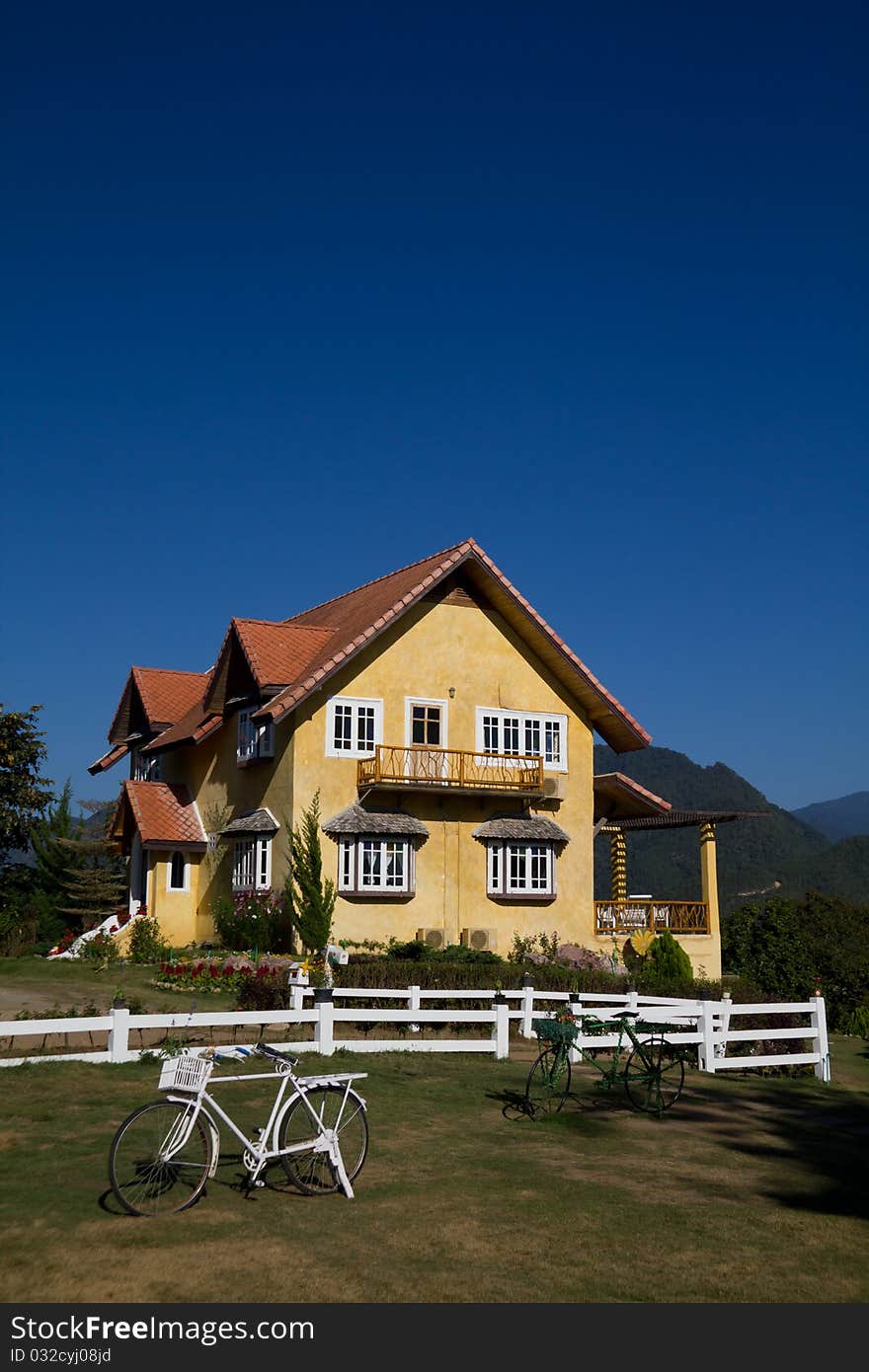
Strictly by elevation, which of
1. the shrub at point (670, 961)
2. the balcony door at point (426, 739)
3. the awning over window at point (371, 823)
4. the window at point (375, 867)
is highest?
the balcony door at point (426, 739)

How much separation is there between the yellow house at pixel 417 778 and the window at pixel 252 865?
7 centimetres

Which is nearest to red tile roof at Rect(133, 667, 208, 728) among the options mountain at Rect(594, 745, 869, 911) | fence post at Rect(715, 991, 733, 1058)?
fence post at Rect(715, 991, 733, 1058)

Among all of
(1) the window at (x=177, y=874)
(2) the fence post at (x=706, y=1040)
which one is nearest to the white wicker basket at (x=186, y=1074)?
(2) the fence post at (x=706, y=1040)

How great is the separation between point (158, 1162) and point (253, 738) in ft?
77.6

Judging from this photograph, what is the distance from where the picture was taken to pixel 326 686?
3097 centimetres

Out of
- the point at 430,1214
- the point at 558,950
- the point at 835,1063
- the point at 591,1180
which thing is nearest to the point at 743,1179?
the point at 591,1180

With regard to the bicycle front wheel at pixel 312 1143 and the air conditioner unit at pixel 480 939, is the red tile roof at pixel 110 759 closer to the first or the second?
the air conditioner unit at pixel 480 939

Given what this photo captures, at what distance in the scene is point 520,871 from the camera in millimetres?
32938

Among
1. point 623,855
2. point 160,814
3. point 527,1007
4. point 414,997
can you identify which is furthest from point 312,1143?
point 623,855

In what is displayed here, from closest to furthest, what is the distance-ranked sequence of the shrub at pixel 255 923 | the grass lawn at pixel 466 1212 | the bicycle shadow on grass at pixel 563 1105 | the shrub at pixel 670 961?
the grass lawn at pixel 466 1212 → the bicycle shadow on grass at pixel 563 1105 → the shrub at pixel 670 961 → the shrub at pixel 255 923

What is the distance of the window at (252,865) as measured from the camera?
1226 inches
